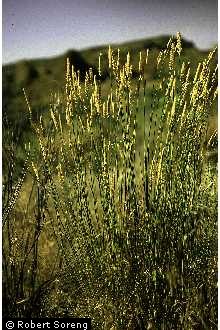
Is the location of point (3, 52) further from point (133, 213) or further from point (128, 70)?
point (133, 213)

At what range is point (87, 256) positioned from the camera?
6.04ft

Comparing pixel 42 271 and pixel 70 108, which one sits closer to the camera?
pixel 70 108

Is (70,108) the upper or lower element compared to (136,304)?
upper

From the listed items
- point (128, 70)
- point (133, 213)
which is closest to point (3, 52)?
point (128, 70)

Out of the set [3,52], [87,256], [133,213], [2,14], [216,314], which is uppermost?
[2,14]

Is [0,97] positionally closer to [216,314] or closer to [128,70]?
[128,70]

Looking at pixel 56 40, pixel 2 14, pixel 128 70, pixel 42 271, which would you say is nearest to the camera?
pixel 128 70

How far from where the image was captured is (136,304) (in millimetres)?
1821

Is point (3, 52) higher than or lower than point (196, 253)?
higher

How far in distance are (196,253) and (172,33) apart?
0.77 m

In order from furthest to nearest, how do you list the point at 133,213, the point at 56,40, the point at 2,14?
the point at 56,40 < the point at 2,14 < the point at 133,213

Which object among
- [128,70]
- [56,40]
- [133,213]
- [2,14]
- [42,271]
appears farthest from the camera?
[42,271]

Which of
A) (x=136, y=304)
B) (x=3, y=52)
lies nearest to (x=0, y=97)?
(x=3, y=52)

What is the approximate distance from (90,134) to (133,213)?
0.31 meters
